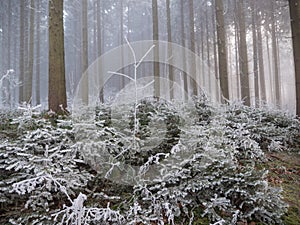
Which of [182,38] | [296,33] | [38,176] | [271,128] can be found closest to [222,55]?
[296,33]

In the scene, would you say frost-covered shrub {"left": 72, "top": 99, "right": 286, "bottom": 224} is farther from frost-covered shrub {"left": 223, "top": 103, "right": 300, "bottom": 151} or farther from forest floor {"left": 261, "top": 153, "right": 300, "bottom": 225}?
frost-covered shrub {"left": 223, "top": 103, "right": 300, "bottom": 151}

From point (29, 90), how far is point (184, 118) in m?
10.6

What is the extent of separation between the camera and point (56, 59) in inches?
224

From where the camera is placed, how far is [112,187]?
320 centimetres

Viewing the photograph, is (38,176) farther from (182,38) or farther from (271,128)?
(182,38)

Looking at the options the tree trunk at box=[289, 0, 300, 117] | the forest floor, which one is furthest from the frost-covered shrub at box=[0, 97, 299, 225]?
the tree trunk at box=[289, 0, 300, 117]

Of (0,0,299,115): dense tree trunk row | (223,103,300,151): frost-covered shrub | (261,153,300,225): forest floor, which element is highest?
(0,0,299,115): dense tree trunk row

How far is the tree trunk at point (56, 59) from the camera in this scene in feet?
18.4

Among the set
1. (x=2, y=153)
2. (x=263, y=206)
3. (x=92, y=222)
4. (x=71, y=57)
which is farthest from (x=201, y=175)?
(x=71, y=57)

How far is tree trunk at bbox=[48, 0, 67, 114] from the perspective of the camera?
221 inches

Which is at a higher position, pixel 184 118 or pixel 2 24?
pixel 2 24

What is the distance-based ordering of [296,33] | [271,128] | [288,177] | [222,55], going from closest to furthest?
1. [288,177]
2. [271,128]
3. [296,33]
4. [222,55]

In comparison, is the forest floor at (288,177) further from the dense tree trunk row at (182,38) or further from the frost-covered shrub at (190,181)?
the dense tree trunk row at (182,38)

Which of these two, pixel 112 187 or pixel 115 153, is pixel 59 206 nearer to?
pixel 112 187
